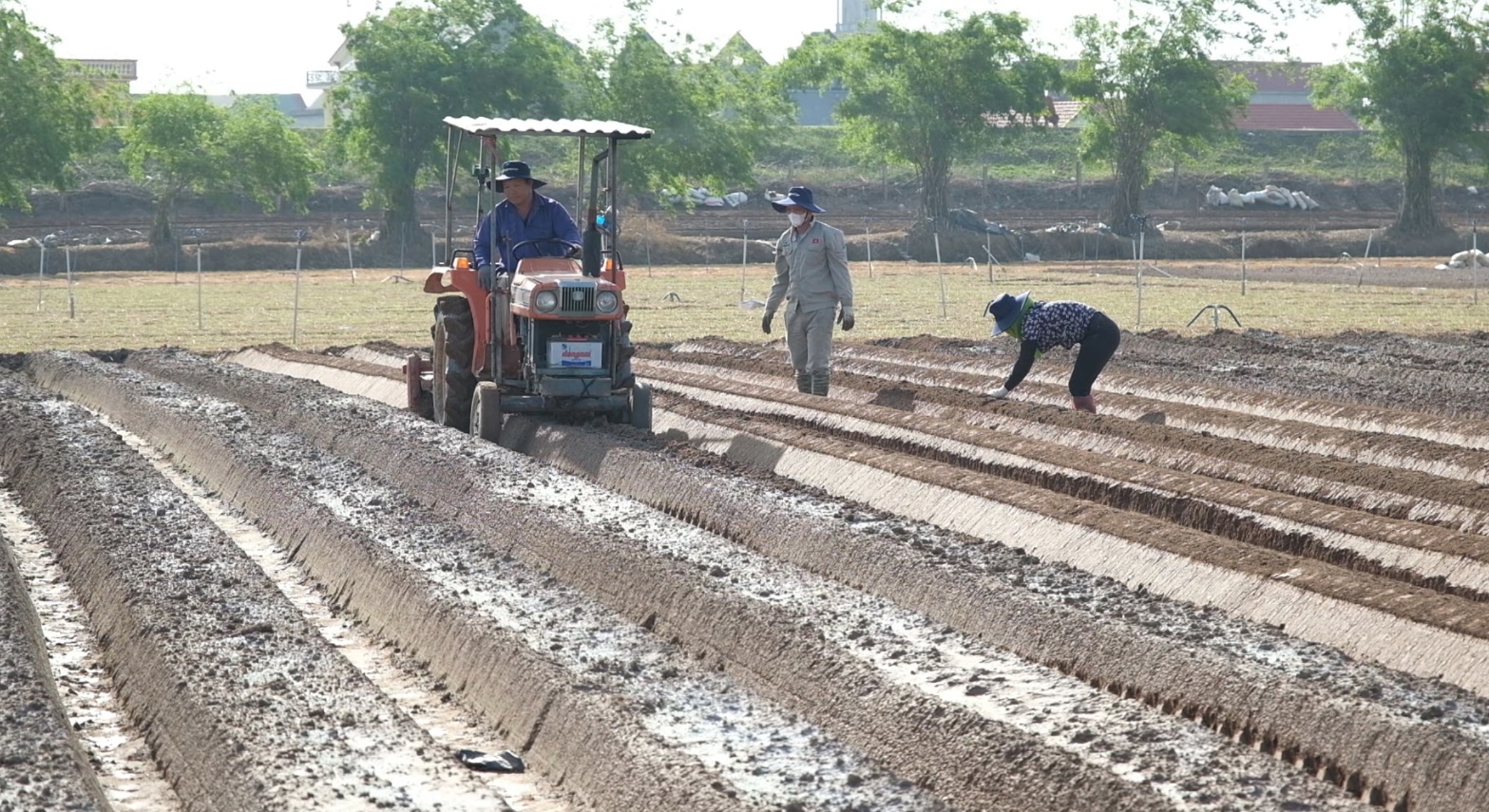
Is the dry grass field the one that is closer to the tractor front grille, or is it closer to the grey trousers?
the grey trousers

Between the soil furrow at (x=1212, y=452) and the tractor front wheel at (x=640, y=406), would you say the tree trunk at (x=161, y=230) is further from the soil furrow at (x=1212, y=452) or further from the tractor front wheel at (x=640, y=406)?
the tractor front wheel at (x=640, y=406)

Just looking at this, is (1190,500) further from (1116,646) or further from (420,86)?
(420,86)

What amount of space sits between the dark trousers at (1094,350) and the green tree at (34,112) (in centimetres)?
3471

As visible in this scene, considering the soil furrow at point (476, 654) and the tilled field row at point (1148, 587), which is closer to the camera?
the soil furrow at point (476, 654)

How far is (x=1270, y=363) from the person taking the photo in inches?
587

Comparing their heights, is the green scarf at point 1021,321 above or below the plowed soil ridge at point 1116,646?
above

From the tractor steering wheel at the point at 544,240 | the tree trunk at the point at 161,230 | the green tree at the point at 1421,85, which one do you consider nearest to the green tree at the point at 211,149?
the tree trunk at the point at 161,230

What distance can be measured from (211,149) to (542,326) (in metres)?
37.8

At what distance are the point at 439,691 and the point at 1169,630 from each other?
2.33 meters

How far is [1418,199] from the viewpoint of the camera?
49.4 meters

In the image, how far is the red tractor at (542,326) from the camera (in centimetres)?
968

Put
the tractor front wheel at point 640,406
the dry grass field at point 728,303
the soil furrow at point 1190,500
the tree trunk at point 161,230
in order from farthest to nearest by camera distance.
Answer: the tree trunk at point 161,230 < the dry grass field at point 728,303 < the tractor front wheel at point 640,406 < the soil furrow at point 1190,500

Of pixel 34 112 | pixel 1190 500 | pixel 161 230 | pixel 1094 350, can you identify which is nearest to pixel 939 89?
pixel 161 230

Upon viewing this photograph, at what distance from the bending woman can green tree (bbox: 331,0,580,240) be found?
36.7 metres
